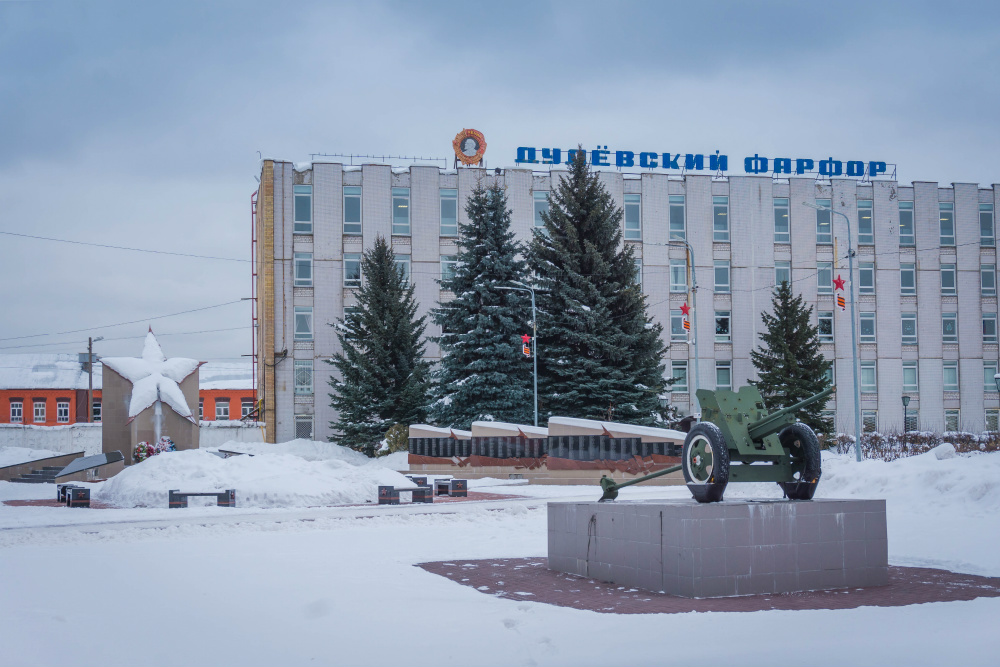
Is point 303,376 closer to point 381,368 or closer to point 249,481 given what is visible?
point 381,368

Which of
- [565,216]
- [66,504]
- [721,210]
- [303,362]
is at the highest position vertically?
[721,210]

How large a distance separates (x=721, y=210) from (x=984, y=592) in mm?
49670

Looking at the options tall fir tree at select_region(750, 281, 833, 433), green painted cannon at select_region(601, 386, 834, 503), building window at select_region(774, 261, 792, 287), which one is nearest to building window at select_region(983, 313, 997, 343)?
building window at select_region(774, 261, 792, 287)

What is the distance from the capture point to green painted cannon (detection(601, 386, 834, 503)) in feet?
33.9

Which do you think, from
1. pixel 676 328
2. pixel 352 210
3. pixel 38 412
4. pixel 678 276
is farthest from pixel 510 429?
pixel 38 412

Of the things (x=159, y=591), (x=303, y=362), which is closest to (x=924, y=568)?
(x=159, y=591)

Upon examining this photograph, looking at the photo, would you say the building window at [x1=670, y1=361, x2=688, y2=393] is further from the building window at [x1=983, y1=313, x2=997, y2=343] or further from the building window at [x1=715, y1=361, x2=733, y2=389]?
the building window at [x1=983, y1=313, x2=997, y2=343]

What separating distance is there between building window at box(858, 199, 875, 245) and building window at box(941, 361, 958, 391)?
29.7ft

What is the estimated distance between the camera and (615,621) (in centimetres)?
819

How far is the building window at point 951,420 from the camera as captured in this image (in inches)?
2280

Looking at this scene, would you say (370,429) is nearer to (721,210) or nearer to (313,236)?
(313,236)

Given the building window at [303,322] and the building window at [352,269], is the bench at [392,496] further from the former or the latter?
the building window at [352,269]

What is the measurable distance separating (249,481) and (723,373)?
3962 cm

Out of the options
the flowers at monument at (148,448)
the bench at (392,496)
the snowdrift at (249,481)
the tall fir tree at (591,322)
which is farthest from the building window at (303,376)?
the bench at (392,496)
